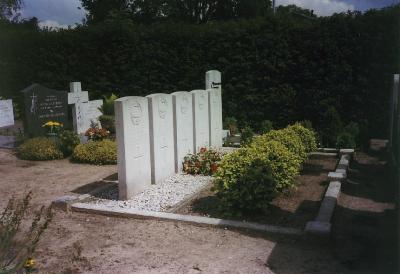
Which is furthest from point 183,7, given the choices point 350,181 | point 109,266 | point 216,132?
point 109,266

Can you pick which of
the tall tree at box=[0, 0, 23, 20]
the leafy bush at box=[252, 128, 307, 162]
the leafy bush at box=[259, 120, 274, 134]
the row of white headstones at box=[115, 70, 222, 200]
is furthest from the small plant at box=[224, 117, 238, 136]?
the tall tree at box=[0, 0, 23, 20]

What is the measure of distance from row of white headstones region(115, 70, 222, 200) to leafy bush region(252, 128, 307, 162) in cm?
138

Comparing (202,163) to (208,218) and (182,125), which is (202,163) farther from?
(208,218)

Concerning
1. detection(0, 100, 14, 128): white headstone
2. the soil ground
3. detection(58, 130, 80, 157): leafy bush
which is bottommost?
the soil ground

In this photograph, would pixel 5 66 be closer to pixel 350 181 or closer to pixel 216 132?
pixel 216 132

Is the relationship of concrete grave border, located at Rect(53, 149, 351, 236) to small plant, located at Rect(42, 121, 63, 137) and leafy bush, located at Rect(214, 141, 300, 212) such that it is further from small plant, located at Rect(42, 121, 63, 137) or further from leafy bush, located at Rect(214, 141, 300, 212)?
small plant, located at Rect(42, 121, 63, 137)

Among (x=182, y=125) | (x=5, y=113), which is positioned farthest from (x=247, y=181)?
(x=5, y=113)

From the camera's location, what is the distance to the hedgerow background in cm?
1073

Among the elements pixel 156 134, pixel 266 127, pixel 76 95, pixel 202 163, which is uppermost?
pixel 76 95

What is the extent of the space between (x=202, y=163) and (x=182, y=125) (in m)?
0.78

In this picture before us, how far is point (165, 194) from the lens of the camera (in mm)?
6773

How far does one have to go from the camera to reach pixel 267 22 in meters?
12.0

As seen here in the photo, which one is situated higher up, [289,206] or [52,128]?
[52,128]

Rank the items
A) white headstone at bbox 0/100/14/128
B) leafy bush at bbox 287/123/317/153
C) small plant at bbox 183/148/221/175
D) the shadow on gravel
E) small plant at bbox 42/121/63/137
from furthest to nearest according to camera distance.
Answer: white headstone at bbox 0/100/14/128, small plant at bbox 42/121/63/137, leafy bush at bbox 287/123/317/153, small plant at bbox 183/148/221/175, the shadow on gravel
